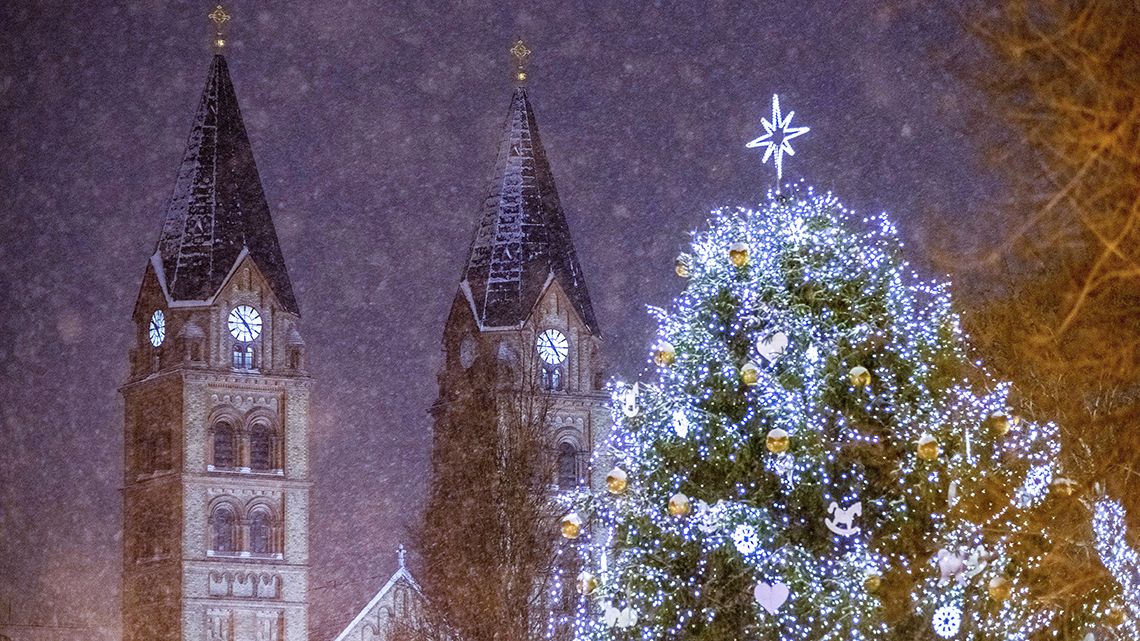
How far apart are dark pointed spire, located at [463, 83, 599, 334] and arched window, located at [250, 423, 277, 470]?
5.77m

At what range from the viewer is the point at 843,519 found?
1866 cm

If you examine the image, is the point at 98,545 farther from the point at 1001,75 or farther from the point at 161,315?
the point at 1001,75

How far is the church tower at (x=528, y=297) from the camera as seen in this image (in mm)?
55781

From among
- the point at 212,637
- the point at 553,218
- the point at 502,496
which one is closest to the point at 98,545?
the point at 212,637

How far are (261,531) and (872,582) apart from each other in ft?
127

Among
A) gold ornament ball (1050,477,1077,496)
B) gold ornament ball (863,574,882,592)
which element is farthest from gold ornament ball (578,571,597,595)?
gold ornament ball (1050,477,1077,496)

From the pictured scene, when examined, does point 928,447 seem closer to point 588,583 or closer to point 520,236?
point 588,583

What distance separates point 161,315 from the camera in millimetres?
56562

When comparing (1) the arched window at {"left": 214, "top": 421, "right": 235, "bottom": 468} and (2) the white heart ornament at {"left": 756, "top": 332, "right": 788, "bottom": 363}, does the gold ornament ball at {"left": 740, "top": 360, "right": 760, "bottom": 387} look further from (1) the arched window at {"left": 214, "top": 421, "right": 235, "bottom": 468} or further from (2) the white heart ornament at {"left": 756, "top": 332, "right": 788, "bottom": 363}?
(1) the arched window at {"left": 214, "top": 421, "right": 235, "bottom": 468}

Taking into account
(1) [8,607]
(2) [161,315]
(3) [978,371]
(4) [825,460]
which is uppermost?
(2) [161,315]

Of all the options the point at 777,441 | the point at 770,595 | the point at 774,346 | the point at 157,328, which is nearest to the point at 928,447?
the point at 777,441

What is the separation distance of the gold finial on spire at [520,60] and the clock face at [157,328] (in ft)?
33.5

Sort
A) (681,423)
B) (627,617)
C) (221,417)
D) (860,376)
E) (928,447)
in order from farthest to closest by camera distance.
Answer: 1. (221,417)
2. (627,617)
3. (681,423)
4. (860,376)
5. (928,447)

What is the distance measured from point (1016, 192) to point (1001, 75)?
0.72 meters
